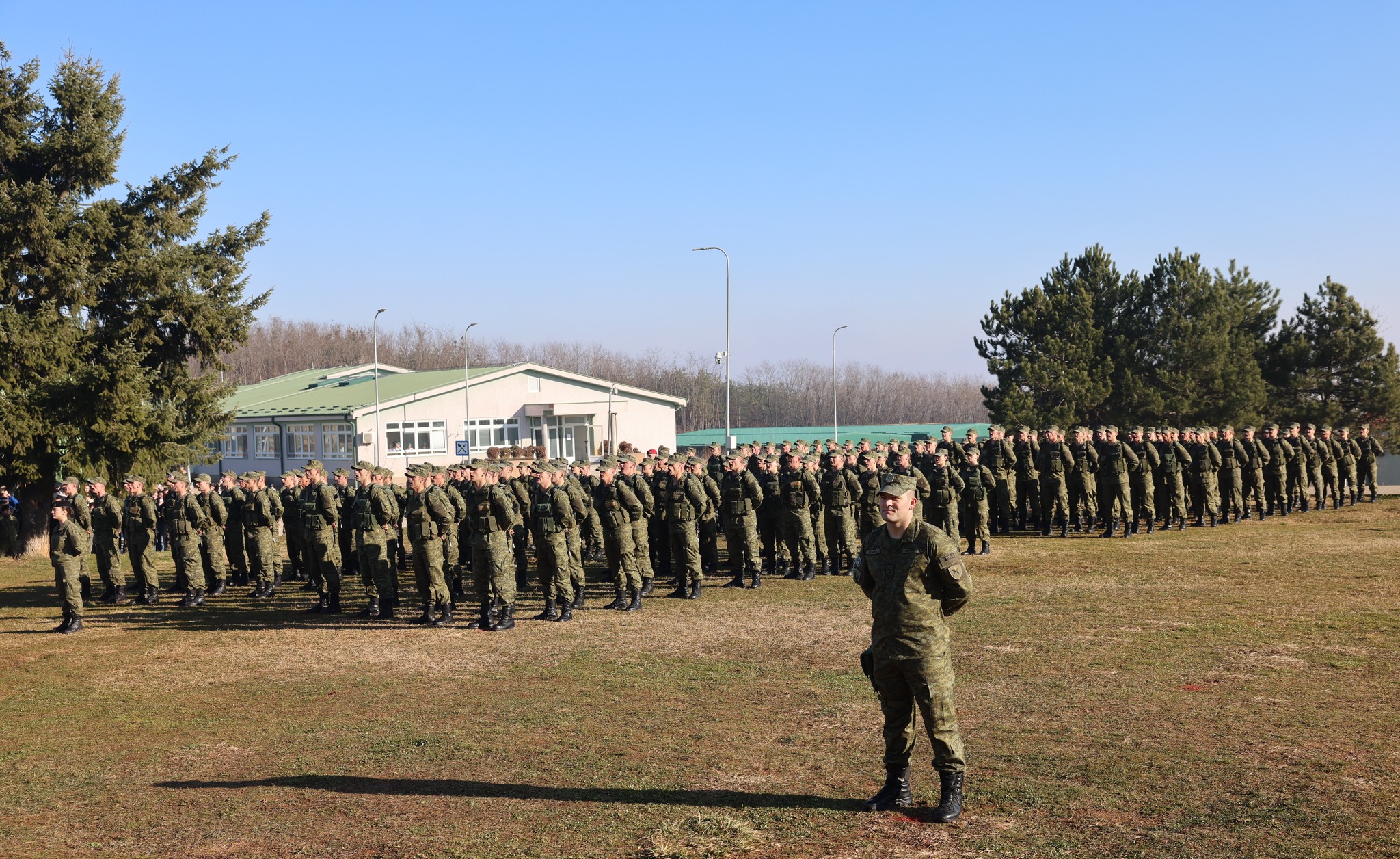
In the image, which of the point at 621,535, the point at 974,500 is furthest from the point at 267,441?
the point at 621,535

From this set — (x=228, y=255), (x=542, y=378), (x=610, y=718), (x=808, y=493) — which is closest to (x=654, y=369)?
(x=542, y=378)

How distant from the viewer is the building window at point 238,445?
48.7 meters

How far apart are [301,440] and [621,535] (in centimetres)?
3514

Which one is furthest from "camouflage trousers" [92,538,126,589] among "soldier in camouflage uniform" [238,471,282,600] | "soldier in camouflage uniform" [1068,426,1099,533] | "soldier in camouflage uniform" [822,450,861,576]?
"soldier in camouflage uniform" [1068,426,1099,533]

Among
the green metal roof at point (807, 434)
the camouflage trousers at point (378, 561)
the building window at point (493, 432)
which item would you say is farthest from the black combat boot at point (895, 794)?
the green metal roof at point (807, 434)

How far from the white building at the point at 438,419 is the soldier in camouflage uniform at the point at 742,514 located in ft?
77.1

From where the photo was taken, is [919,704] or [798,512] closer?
[919,704]

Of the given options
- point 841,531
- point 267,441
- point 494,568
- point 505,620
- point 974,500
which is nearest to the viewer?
point 494,568

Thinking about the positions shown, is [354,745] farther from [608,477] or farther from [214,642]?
[608,477]

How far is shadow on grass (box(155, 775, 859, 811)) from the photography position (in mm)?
6492

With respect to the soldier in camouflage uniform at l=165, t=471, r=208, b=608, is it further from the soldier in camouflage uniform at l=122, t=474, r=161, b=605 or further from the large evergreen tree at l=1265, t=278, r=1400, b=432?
the large evergreen tree at l=1265, t=278, r=1400, b=432

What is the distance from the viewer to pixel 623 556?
14.4 metres

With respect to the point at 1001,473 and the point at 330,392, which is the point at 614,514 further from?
the point at 330,392

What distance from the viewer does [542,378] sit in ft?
164
